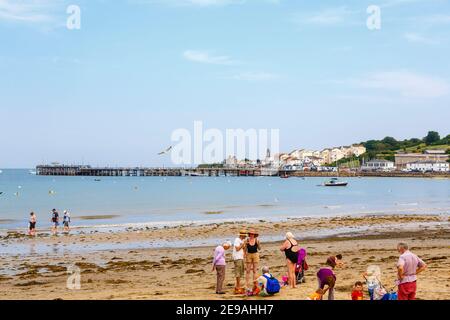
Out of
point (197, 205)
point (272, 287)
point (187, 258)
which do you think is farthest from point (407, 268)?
point (197, 205)

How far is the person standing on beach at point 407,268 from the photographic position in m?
9.96

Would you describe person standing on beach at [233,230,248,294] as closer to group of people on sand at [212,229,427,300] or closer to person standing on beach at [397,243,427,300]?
group of people on sand at [212,229,427,300]

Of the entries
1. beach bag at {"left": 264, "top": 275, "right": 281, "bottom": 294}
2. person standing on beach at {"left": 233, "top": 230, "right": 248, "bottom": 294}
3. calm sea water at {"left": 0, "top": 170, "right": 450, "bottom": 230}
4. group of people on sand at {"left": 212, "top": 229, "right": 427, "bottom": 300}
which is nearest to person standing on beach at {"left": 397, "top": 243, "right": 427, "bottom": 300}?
group of people on sand at {"left": 212, "top": 229, "right": 427, "bottom": 300}

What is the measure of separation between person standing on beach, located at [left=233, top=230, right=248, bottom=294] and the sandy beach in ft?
0.95

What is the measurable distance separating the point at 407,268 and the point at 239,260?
3989mm

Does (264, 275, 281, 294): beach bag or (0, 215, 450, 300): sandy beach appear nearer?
(264, 275, 281, 294): beach bag

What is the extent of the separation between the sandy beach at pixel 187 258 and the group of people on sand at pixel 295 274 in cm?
35

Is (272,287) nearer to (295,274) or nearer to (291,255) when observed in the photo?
(291,255)

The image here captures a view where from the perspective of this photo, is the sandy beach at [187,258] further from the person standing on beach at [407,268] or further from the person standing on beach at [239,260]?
the person standing on beach at [407,268]

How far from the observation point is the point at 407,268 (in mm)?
9984

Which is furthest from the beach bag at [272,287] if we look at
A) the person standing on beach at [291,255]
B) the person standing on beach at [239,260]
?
the person standing on beach at [239,260]

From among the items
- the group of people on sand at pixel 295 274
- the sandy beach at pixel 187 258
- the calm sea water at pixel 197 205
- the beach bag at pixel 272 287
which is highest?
the group of people on sand at pixel 295 274

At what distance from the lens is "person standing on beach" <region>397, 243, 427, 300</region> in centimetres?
996
